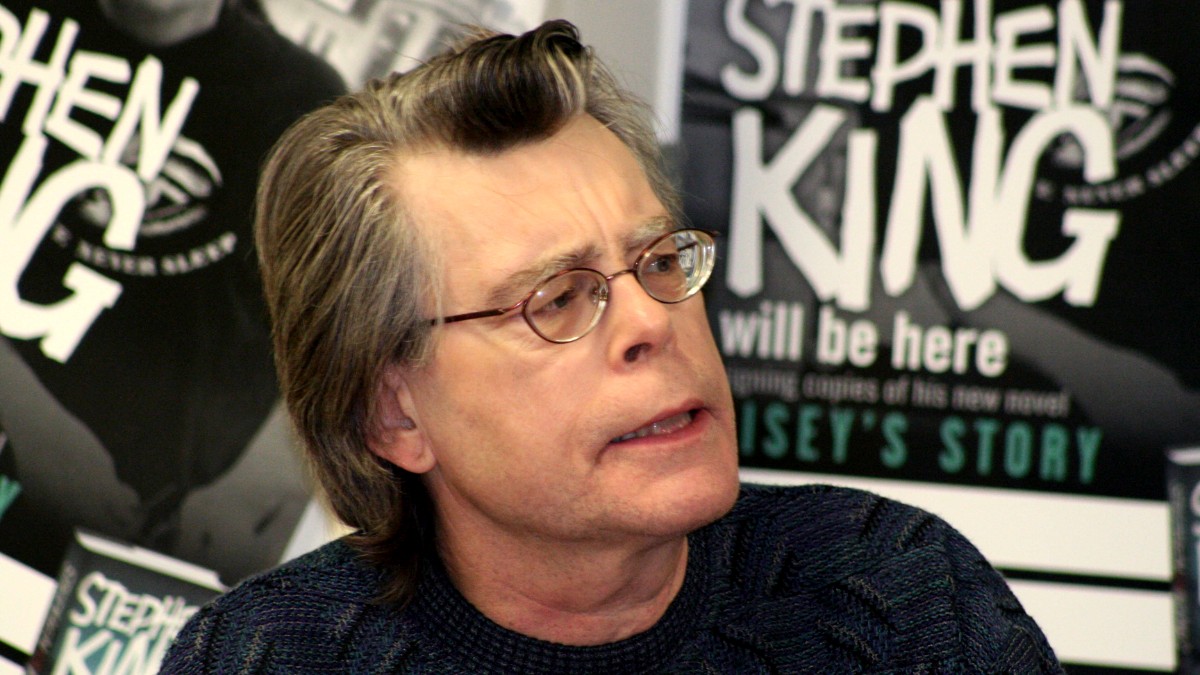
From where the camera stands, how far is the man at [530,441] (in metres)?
1.27

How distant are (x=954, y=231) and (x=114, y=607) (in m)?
1.66

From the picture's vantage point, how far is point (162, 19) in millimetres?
2098

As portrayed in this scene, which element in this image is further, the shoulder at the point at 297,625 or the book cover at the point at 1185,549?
the book cover at the point at 1185,549

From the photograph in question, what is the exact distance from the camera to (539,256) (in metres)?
1.29

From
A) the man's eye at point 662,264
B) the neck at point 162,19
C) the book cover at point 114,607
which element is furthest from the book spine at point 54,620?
the man's eye at point 662,264

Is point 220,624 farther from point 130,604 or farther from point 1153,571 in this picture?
point 1153,571

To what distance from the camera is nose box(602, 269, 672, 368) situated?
126 centimetres

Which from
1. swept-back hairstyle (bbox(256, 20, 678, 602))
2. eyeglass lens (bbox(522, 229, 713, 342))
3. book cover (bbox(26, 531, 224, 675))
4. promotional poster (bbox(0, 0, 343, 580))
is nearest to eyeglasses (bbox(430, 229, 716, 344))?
eyeglass lens (bbox(522, 229, 713, 342))

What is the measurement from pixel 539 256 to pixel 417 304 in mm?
167

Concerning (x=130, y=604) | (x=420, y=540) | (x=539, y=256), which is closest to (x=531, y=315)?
(x=539, y=256)

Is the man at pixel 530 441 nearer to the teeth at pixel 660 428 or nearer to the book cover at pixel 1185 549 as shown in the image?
the teeth at pixel 660 428

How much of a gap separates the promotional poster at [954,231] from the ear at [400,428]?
97 centimetres

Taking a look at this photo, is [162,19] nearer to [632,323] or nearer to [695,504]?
[632,323]

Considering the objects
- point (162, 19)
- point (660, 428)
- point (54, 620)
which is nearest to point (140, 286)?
point (162, 19)
